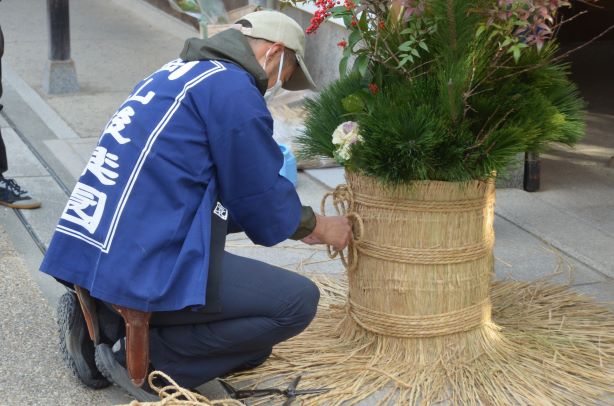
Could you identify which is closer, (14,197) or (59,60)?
(14,197)

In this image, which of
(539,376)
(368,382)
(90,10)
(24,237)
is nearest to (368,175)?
(368,382)

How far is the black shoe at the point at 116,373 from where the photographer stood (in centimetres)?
294

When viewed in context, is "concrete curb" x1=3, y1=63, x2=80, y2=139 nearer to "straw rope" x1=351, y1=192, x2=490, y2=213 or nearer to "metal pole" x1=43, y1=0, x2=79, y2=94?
"metal pole" x1=43, y1=0, x2=79, y2=94

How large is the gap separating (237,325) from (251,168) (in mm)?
489

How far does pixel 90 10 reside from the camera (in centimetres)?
1143

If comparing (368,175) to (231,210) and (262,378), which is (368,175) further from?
(262,378)

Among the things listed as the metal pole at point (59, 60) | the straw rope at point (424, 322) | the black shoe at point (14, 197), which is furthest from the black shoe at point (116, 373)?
the metal pole at point (59, 60)

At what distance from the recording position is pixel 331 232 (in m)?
3.02

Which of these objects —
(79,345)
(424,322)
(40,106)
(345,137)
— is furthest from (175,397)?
(40,106)

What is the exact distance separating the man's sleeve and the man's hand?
148 millimetres

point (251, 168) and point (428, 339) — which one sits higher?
point (251, 168)

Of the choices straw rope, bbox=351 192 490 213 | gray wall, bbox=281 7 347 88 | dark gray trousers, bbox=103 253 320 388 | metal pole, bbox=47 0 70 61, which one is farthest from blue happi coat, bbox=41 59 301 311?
metal pole, bbox=47 0 70 61

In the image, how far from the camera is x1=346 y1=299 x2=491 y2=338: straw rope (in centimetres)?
310

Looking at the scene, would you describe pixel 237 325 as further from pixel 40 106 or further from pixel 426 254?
pixel 40 106
